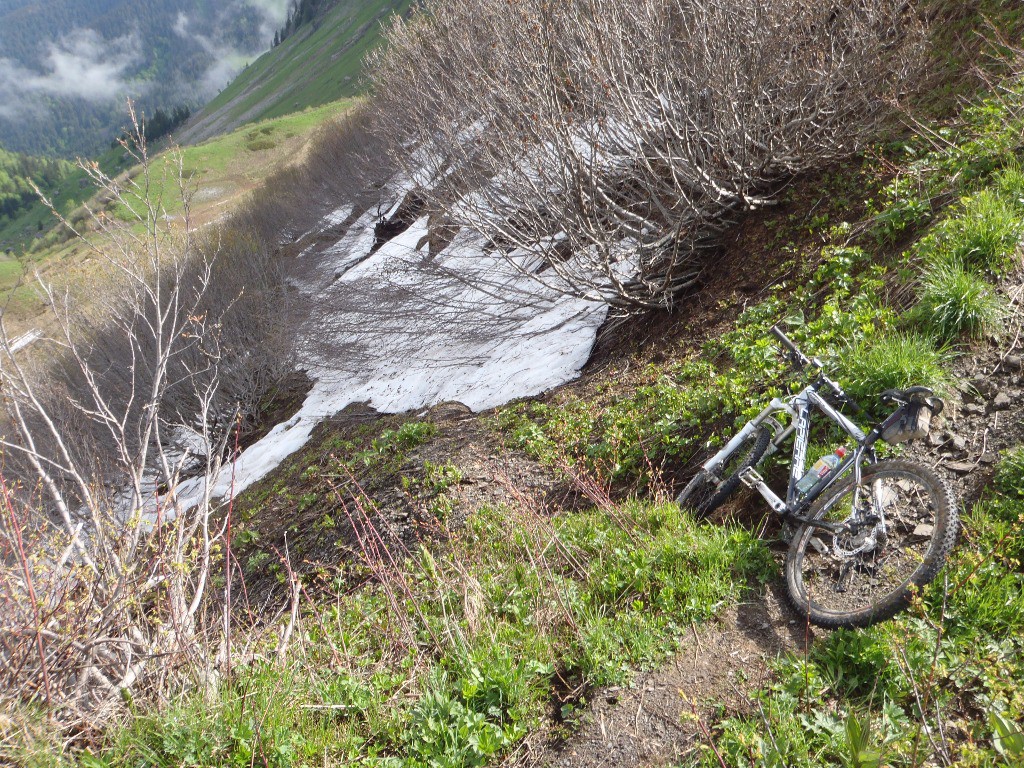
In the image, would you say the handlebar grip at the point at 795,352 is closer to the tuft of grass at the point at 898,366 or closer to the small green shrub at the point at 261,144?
the tuft of grass at the point at 898,366

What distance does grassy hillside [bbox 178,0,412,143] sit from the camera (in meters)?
71.5

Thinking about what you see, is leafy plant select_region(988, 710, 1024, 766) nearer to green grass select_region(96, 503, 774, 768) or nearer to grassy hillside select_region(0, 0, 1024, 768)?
grassy hillside select_region(0, 0, 1024, 768)

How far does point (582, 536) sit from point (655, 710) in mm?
1356

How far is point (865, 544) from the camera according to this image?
119 inches

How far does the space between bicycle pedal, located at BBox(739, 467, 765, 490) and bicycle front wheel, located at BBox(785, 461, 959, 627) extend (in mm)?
485

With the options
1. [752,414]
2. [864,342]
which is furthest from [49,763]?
[864,342]

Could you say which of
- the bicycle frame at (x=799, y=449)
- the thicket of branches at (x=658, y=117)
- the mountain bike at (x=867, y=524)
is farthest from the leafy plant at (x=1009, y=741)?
the thicket of branches at (x=658, y=117)

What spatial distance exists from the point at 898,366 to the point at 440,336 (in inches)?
259

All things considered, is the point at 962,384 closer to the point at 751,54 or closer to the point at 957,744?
the point at 957,744

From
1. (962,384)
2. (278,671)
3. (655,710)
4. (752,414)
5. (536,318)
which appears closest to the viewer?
(655,710)

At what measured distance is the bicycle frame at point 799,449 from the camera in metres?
3.11

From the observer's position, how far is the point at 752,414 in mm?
4633

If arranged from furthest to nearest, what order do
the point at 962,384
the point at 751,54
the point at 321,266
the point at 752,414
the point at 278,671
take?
the point at 321,266, the point at 751,54, the point at 752,414, the point at 962,384, the point at 278,671

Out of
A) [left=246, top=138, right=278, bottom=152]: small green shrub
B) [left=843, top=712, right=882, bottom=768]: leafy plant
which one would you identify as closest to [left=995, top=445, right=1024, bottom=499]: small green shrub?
[left=843, top=712, right=882, bottom=768]: leafy plant
